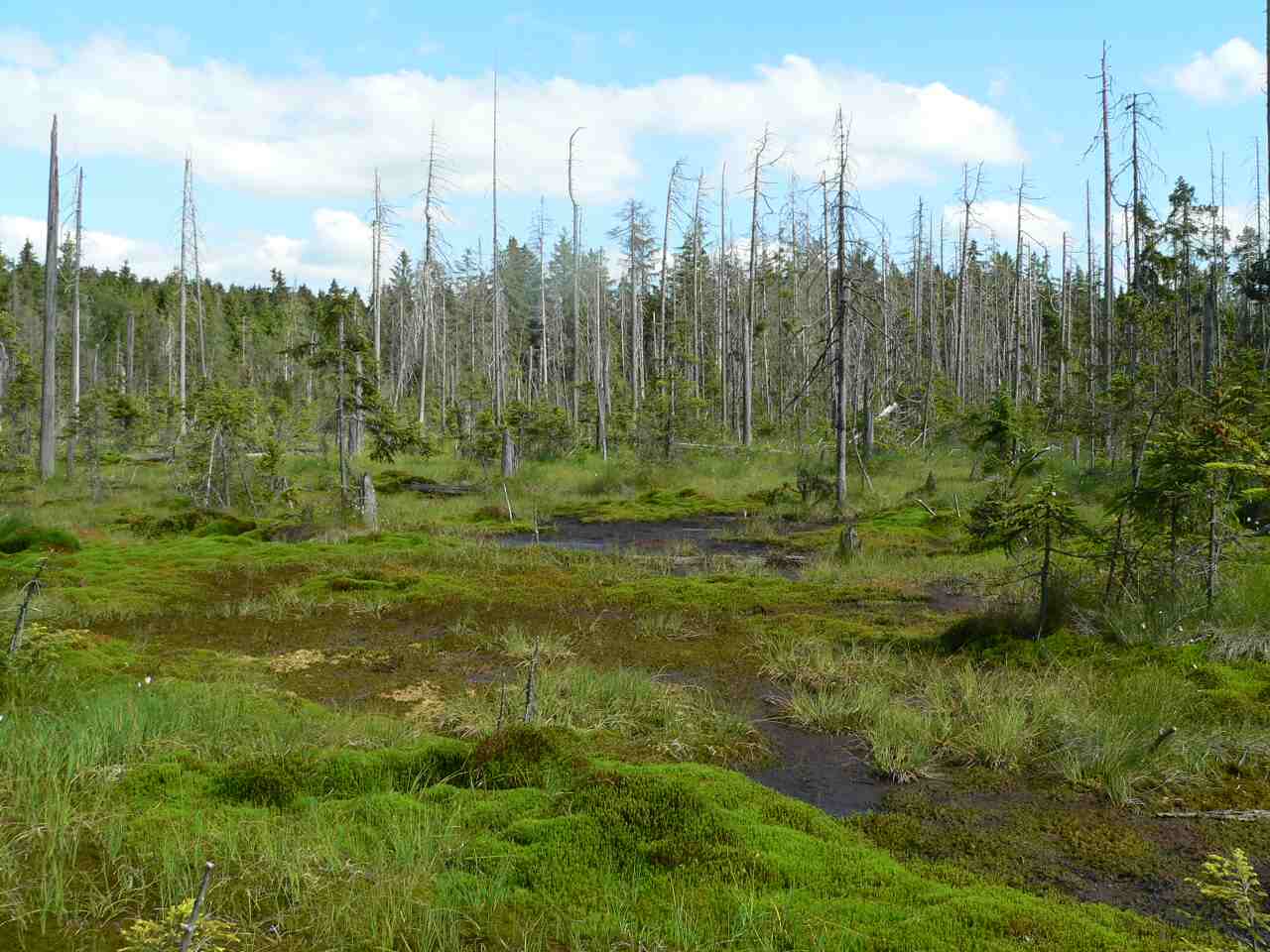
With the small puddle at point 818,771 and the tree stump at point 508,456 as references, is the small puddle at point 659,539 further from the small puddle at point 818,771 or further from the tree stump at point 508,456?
the small puddle at point 818,771

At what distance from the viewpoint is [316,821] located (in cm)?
429

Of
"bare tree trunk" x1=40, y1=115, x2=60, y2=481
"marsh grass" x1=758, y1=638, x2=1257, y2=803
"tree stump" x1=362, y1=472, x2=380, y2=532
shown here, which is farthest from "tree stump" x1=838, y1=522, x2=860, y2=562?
"bare tree trunk" x1=40, y1=115, x2=60, y2=481

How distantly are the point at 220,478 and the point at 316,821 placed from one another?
2049cm

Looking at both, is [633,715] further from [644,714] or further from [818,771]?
[818,771]

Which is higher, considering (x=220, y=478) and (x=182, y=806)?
(x=220, y=478)

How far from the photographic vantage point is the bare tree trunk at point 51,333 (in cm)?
2642

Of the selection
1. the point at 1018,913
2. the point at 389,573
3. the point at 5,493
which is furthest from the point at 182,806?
the point at 5,493

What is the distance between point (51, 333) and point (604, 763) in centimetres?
2837

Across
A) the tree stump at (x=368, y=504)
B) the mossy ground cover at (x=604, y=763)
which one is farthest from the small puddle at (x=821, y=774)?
the tree stump at (x=368, y=504)

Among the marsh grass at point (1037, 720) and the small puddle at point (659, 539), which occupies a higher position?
the small puddle at point (659, 539)

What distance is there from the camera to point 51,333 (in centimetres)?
2728

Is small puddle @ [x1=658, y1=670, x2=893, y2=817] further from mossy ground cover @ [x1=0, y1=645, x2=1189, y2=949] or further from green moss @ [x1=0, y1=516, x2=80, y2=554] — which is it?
green moss @ [x1=0, y1=516, x2=80, y2=554]

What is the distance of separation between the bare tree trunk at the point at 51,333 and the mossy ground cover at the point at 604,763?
612 inches

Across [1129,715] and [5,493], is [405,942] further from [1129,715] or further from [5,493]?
[5,493]
